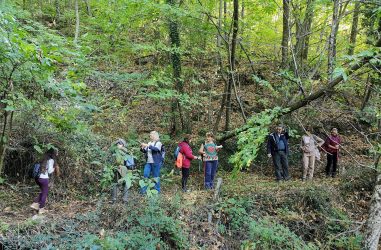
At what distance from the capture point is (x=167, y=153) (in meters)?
12.8

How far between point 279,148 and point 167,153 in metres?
4.29

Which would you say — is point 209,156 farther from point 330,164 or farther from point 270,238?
point 330,164

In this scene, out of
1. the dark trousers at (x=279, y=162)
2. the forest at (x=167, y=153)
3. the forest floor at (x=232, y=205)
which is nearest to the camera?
the forest at (x=167, y=153)

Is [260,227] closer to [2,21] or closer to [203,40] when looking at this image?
[2,21]

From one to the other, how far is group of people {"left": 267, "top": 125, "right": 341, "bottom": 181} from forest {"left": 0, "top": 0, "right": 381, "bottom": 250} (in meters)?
0.05

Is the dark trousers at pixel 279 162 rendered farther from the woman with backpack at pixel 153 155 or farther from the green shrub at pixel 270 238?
the woman with backpack at pixel 153 155

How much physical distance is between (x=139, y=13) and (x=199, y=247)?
291 inches

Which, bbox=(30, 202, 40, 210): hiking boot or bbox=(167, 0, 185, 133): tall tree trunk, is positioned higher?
bbox=(167, 0, 185, 133): tall tree trunk

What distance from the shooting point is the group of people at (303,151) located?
11.1 meters

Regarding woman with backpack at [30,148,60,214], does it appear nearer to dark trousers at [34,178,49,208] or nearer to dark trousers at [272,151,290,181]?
dark trousers at [34,178,49,208]

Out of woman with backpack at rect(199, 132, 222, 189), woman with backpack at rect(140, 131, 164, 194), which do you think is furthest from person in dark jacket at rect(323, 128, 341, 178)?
woman with backpack at rect(140, 131, 164, 194)

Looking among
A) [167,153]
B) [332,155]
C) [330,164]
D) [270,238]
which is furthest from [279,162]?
[167,153]

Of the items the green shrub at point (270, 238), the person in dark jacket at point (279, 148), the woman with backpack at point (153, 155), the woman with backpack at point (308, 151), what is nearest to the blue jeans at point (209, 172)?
the woman with backpack at point (153, 155)

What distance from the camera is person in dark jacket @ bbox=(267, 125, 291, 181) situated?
1111 cm
